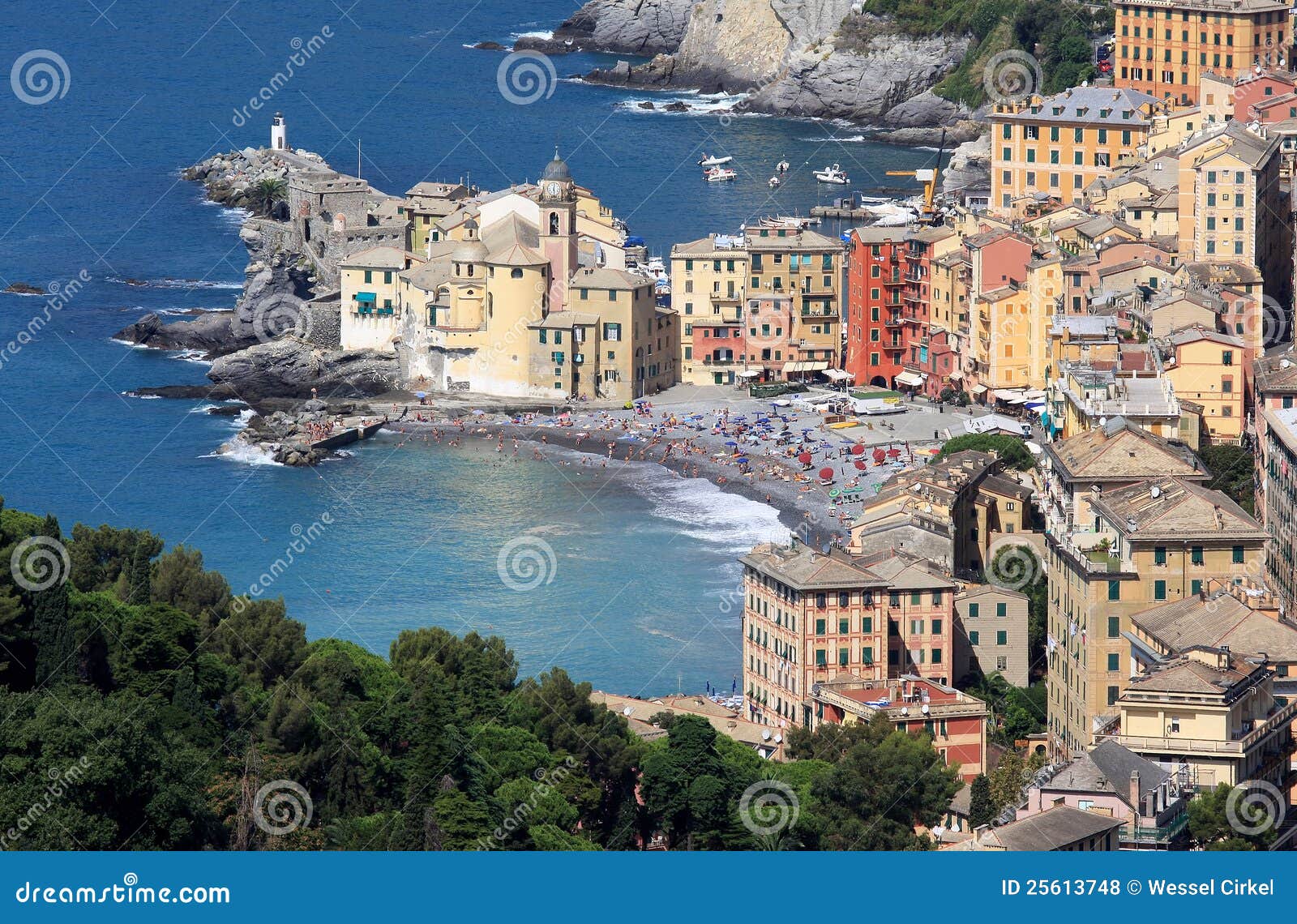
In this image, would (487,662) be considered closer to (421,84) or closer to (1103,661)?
(1103,661)

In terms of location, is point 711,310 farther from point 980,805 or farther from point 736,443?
point 980,805

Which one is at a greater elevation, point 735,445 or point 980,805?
point 735,445

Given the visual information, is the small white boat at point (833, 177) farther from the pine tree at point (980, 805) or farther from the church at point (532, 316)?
the pine tree at point (980, 805)

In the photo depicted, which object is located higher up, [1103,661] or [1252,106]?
[1252,106]

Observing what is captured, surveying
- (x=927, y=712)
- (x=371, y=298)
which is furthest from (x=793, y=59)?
(x=927, y=712)

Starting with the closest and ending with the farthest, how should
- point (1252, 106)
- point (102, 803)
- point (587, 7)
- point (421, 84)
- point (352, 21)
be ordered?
point (102, 803), point (1252, 106), point (421, 84), point (587, 7), point (352, 21)

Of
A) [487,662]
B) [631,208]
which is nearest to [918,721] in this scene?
[487,662]
